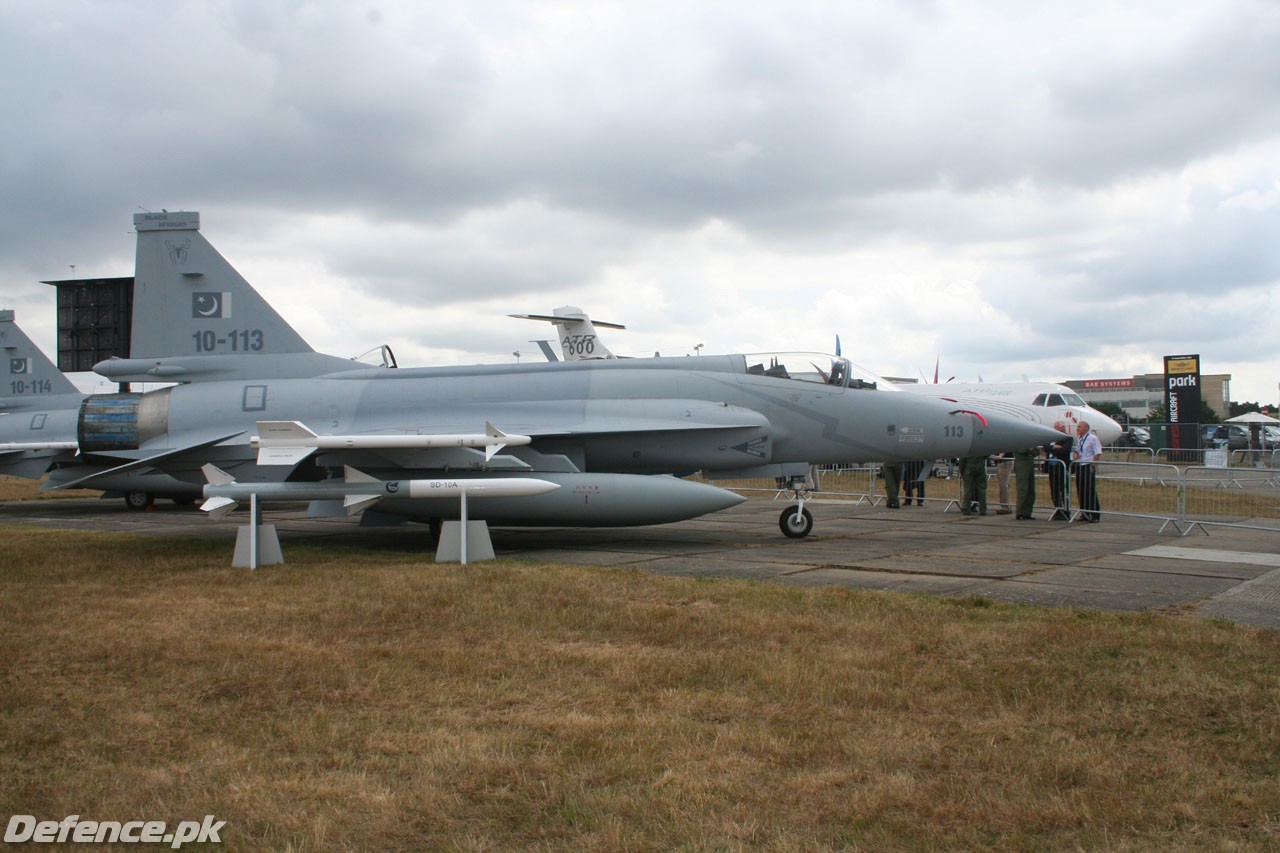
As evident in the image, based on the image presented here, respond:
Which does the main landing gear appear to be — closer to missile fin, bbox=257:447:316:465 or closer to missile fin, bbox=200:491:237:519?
missile fin, bbox=257:447:316:465

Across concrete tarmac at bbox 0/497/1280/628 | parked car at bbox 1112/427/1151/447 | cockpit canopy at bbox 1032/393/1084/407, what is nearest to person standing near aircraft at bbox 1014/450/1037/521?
concrete tarmac at bbox 0/497/1280/628

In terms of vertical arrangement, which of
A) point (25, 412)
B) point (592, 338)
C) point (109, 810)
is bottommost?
point (109, 810)

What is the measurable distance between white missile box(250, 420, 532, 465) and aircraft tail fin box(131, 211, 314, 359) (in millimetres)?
3360

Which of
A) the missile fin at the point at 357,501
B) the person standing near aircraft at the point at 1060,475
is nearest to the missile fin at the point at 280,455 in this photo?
the missile fin at the point at 357,501

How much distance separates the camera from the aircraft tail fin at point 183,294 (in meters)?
13.1

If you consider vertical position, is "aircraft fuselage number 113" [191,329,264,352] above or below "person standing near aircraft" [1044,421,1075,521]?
above

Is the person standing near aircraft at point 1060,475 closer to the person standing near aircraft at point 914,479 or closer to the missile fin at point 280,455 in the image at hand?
the person standing near aircraft at point 914,479

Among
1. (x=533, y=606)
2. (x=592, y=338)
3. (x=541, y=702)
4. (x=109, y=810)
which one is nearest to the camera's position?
(x=109, y=810)

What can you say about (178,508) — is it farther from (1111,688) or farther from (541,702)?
(1111,688)

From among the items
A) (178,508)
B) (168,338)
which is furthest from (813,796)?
(178,508)

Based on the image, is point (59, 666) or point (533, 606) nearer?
point (59, 666)

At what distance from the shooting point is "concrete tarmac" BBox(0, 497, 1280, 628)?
8.17 m

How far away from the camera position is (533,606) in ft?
24.2

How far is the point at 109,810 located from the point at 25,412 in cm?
2033
